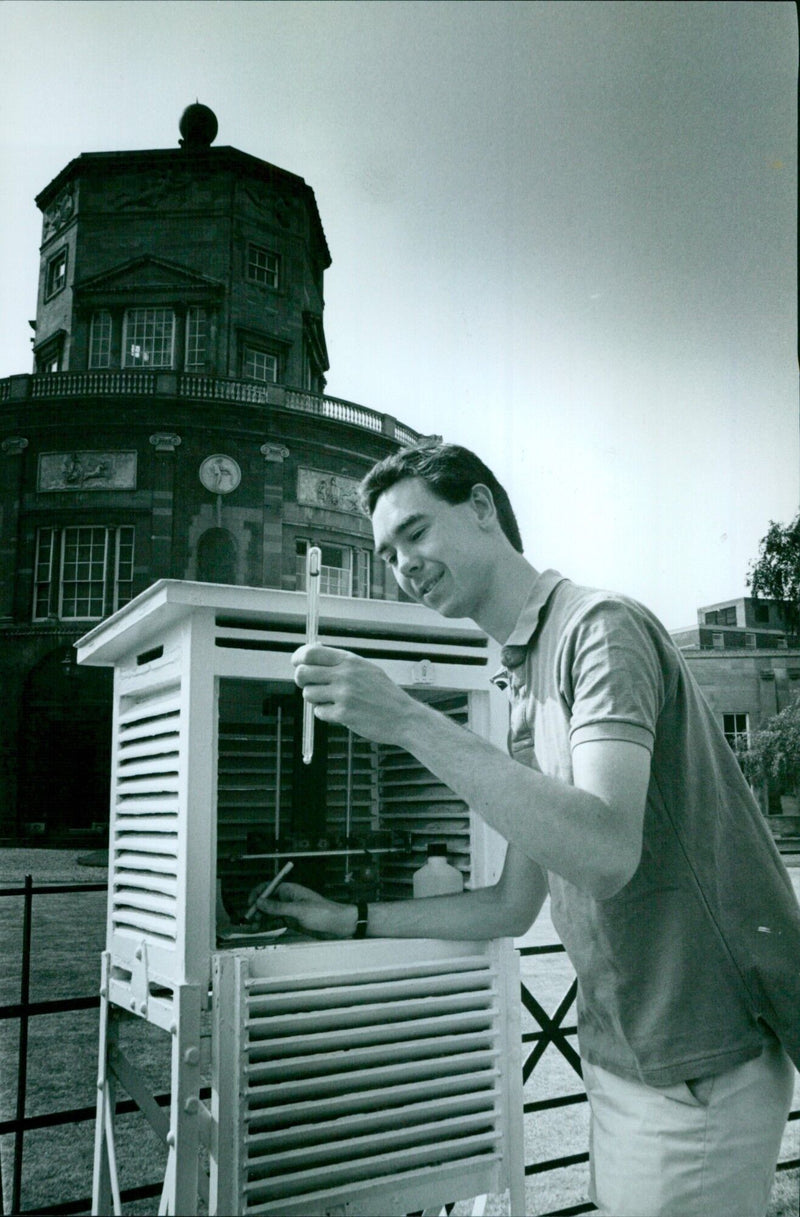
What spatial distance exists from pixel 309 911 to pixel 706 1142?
0.73 meters

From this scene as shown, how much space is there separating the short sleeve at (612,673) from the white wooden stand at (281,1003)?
26.7 inches

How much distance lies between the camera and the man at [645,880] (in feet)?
2.76

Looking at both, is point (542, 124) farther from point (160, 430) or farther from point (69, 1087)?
point (69, 1087)

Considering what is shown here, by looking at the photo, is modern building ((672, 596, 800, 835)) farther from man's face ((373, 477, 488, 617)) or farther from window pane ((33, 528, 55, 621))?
window pane ((33, 528, 55, 621))

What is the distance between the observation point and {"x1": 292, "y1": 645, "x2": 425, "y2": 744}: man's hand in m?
0.92

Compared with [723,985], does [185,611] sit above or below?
above

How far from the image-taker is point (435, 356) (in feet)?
7.44

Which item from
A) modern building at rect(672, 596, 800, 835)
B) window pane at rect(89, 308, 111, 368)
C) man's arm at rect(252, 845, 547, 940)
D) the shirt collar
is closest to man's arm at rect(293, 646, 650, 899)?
the shirt collar

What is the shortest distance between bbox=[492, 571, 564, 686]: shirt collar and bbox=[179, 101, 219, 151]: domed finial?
1.27m

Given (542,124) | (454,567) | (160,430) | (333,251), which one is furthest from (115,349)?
(454,567)

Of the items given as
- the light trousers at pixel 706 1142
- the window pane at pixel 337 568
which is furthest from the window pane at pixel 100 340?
the light trousers at pixel 706 1142

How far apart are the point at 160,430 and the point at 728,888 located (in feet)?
15.0

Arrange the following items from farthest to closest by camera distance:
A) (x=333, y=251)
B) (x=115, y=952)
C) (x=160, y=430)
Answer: (x=160, y=430) < (x=333, y=251) < (x=115, y=952)

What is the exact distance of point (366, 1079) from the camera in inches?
54.8
